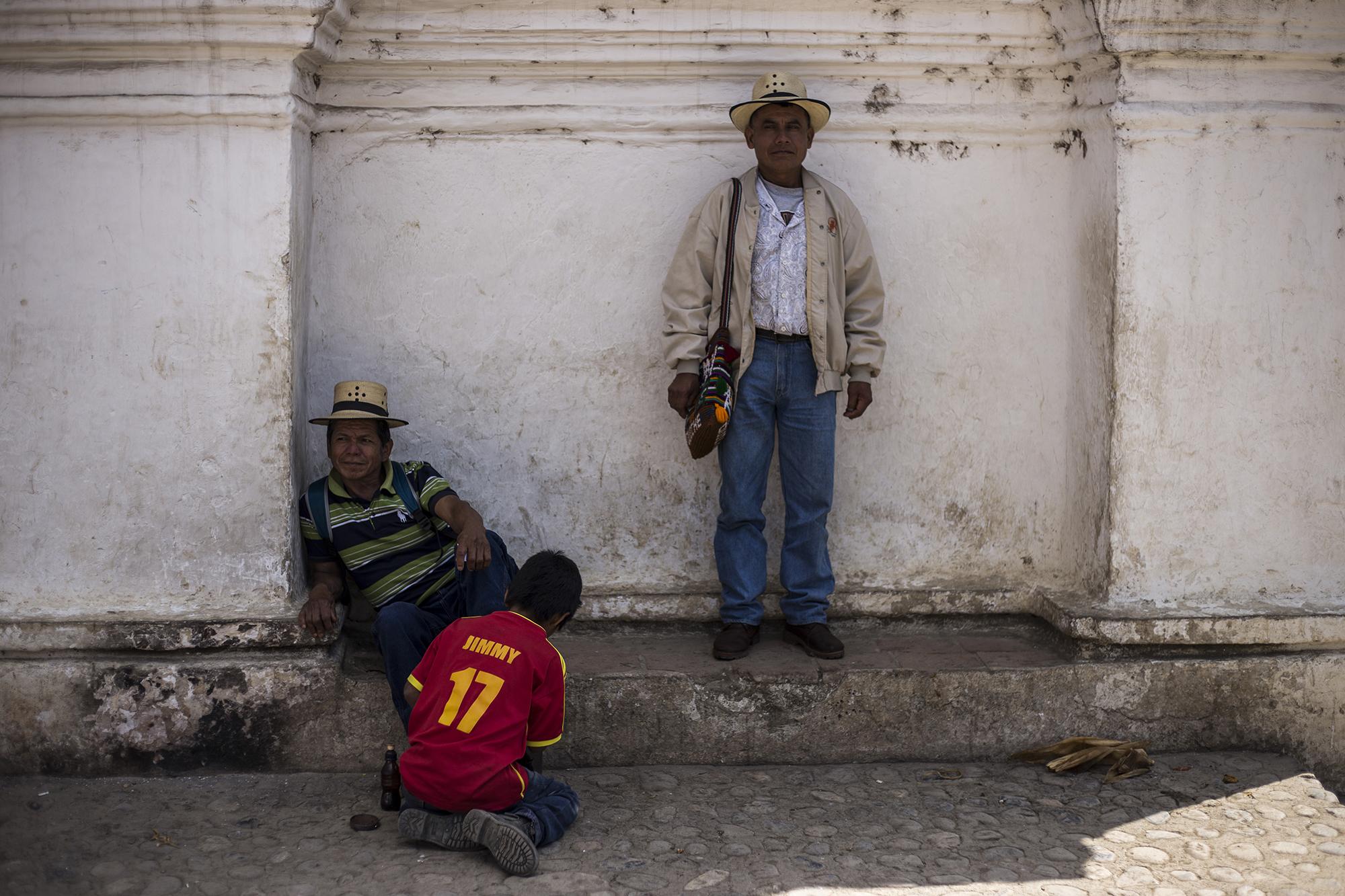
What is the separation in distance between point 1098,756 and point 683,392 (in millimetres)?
1815

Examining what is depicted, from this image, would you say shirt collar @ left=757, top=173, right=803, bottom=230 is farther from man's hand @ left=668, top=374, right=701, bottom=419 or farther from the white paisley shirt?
man's hand @ left=668, top=374, right=701, bottom=419

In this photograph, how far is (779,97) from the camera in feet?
13.3

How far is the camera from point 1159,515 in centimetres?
430

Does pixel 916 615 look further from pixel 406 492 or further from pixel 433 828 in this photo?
pixel 433 828

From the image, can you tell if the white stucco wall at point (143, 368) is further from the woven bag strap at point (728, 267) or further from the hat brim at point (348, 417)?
the woven bag strap at point (728, 267)

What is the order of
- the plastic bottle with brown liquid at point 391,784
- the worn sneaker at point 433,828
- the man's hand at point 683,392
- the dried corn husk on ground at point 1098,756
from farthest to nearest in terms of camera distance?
1. the man's hand at point 683,392
2. the dried corn husk on ground at point 1098,756
3. the plastic bottle with brown liquid at point 391,784
4. the worn sneaker at point 433,828

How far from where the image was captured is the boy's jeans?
3.40 metres

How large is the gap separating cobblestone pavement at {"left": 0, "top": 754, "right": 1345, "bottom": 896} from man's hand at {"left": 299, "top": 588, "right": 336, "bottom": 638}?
47 cm

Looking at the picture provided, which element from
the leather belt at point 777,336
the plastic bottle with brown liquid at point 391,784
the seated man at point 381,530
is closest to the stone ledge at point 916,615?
the seated man at point 381,530

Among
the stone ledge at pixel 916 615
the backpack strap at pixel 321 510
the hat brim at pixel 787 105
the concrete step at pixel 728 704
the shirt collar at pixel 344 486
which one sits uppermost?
the hat brim at pixel 787 105

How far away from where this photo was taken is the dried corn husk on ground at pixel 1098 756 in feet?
13.2

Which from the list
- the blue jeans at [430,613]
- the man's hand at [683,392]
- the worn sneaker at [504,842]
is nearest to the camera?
the worn sneaker at [504,842]

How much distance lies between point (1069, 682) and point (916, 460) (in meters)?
0.96

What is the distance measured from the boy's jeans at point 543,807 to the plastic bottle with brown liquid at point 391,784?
11cm
